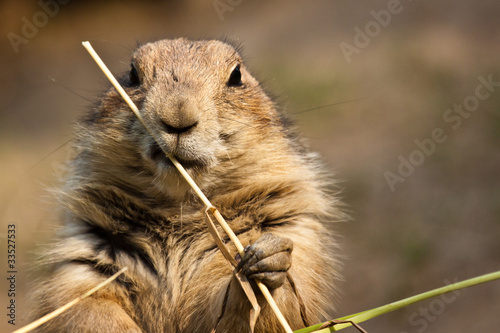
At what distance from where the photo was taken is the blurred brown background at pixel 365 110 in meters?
6.48

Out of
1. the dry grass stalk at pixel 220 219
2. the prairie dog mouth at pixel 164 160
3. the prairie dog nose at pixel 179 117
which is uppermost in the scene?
the prairie dog nose at pixel 179 117

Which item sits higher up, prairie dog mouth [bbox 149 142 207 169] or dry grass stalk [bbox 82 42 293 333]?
prairie dog mouth [bbox 149 142 207 169]

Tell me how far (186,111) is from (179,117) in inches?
1.8

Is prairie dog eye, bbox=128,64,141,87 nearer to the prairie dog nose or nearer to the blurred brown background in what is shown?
the prairie dog nose

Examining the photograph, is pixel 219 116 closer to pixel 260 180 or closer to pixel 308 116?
pixel 260 180

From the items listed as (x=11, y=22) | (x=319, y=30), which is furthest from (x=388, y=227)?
(x=11, y=22)

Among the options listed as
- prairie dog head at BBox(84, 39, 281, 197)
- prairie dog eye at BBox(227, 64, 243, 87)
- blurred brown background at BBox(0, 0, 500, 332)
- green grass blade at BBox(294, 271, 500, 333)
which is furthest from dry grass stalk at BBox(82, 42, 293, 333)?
blurred brown background at BBox(0, 0, 500, 332)

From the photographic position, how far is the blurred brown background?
21.3ft

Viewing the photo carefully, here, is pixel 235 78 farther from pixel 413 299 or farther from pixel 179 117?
pixel 413 299

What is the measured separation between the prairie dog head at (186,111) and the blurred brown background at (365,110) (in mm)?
1797

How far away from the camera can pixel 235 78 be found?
3.17 meters

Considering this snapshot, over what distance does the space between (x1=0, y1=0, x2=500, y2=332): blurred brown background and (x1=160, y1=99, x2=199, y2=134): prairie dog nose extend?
2482 mm

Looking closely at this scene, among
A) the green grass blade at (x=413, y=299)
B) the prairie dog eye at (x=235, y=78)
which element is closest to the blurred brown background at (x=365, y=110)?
the prairie dog eye at (x=235, y=78)

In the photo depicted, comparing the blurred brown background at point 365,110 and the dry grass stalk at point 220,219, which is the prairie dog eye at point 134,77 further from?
the blurred brown background at point 365,110
